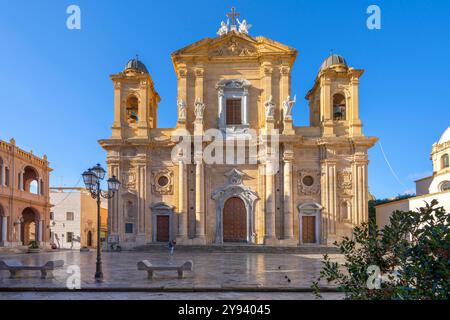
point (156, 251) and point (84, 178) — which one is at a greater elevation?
point (84, 178)

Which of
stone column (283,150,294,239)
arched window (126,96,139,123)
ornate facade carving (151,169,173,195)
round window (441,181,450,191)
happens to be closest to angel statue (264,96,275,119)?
stone column (283,150,294,239)

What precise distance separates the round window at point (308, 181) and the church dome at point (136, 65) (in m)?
15.0

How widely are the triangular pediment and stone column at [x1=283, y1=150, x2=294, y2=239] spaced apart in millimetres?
7900

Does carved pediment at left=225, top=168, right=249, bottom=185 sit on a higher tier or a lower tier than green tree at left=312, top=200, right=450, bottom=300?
higher

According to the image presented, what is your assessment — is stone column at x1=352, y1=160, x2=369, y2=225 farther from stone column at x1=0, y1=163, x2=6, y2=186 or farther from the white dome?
stone column at x1=0, y1=163, x2=6, y2=186

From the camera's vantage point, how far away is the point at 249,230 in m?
28.9

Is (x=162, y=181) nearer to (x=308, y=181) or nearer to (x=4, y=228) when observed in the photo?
(x=308, y=181)

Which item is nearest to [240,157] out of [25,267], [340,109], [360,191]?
[340,109]

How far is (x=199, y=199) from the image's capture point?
94.2ft

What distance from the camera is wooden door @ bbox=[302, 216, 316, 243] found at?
94.5 ft

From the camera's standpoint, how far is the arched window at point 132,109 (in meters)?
31.7
